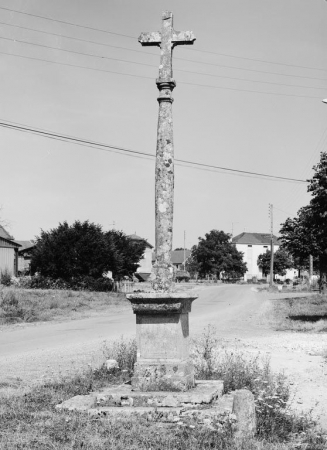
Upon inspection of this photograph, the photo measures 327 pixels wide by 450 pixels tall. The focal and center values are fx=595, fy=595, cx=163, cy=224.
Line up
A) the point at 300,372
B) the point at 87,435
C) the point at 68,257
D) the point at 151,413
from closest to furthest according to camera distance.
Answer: the point at 87,435 → the point at 151,413 → the point at 300,372 → the point at 68,257

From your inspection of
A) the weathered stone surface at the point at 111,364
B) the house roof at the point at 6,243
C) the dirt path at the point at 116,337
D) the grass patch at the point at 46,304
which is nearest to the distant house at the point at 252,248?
the house roof at the point at 6,243

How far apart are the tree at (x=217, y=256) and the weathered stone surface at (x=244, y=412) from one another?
102 m

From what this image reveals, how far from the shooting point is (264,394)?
7.46 metres

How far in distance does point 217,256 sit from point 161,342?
101 metres

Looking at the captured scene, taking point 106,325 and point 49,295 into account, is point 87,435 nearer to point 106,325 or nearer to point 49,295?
point 106,325

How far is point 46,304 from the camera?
84.4 feet

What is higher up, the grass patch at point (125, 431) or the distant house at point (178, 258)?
the distant house at point (178, 258)

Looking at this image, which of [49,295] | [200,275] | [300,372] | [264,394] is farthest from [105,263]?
[200,275]

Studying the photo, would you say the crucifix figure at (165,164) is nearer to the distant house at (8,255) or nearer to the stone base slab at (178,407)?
the stone base slab at (178,407)

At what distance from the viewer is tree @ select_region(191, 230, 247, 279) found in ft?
354

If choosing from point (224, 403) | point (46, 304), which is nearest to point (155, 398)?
point (224, 403)

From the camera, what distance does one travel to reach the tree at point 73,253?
38.1m

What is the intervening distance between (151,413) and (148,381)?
1.00 m

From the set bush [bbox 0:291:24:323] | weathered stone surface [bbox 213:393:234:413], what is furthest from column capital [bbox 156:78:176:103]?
bush [bbox 0:291:24:323]
